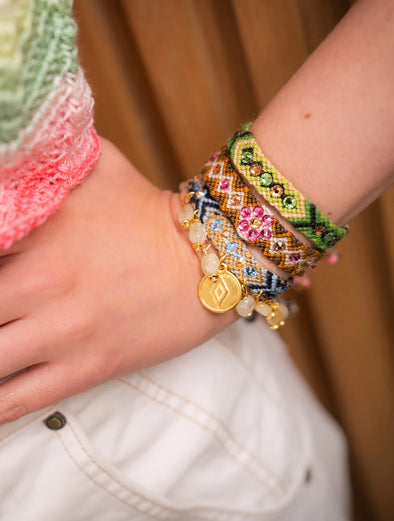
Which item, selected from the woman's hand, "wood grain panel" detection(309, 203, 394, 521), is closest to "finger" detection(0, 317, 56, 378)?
the woman's hand

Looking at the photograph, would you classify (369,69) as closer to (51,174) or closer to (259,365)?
(51,174)

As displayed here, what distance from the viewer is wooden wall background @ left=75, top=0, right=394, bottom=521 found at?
65cm

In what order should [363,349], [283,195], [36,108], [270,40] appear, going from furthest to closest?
[363,349], [270,40], [283,195], [36,108]

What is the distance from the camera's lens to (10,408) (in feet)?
1.47

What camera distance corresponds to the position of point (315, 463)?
28.2 inches

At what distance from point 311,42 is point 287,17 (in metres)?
0.06

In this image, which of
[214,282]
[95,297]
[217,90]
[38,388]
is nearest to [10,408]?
[38,388]

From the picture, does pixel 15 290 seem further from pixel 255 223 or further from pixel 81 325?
pixel 255 223

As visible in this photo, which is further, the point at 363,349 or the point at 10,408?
the point at 363,349

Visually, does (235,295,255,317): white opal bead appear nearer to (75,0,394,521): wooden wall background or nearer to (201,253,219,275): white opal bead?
(201,253,219,275): white opal bead

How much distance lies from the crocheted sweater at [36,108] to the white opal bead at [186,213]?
0.13 m

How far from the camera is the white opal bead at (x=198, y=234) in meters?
0.49

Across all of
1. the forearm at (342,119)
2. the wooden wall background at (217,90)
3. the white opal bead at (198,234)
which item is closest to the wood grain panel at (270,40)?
the wooden wall background at (217,90)

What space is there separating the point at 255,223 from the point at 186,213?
8 cm
